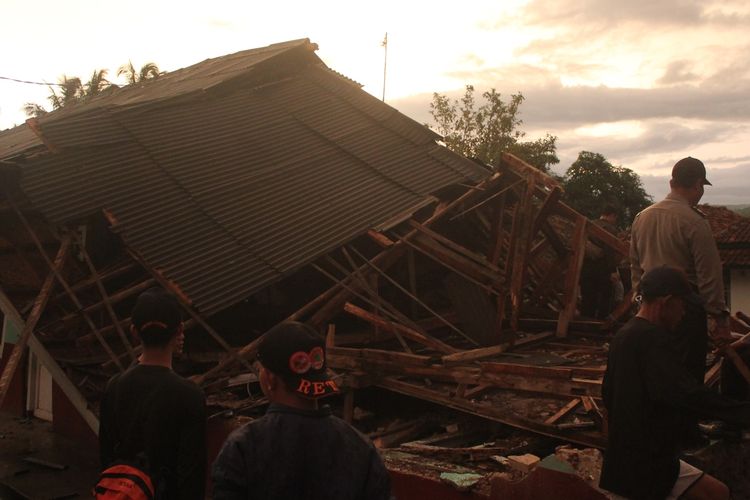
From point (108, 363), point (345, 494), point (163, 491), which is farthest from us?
point (108, 363)

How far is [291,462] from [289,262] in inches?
238

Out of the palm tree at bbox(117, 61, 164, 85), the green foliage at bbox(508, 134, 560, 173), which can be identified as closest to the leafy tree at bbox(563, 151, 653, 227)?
the green foliage at bbox(508, 134, 560, 173)

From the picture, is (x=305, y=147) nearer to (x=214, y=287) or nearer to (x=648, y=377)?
(x=214, y=287)

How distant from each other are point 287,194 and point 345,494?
7475mm

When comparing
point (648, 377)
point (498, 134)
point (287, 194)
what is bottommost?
point (648, 377)

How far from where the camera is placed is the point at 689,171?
4.34 meters

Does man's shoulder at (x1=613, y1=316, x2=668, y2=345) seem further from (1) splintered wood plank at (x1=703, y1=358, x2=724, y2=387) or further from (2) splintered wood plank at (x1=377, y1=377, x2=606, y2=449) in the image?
(1) splintered wood plank at (x1=703, y1=358, x2=724, y2=387)

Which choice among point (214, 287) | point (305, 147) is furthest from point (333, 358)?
point (305, 147)

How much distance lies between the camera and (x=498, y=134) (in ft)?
107

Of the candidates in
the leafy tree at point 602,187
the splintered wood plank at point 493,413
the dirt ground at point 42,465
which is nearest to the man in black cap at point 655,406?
the splintered wood plank at point 493,413

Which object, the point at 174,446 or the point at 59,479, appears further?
the point at 59,479

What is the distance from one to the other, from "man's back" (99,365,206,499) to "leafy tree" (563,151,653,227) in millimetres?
30126

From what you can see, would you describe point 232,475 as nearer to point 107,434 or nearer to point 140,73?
Result: point 107,434

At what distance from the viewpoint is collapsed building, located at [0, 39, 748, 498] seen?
6828 mm
